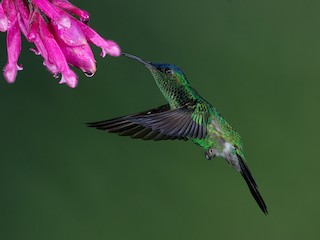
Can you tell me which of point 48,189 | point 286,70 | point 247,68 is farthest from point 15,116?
point 286,70

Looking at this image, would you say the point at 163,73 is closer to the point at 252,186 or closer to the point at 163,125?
the point at 163,125

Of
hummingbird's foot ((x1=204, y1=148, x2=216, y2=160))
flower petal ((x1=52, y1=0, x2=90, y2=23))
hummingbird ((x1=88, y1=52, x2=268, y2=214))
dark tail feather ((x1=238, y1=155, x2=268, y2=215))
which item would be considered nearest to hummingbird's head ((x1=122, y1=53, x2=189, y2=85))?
hummingbird ((x1=88, y1=52, x2=268, y2=214))

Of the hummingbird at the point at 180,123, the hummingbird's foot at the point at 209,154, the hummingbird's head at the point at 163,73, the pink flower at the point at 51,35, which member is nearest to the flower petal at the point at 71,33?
the pink flower at the point at 51,35

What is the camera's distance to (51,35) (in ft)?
3.38

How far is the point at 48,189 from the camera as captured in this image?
115 inches

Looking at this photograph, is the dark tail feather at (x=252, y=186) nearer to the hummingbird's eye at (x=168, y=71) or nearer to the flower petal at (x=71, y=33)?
the hummingbird's eye at (x=168, y=71)

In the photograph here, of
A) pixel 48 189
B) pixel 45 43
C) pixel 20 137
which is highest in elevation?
pixel 45 43

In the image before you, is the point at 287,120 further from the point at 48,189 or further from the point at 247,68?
the point at 48,189

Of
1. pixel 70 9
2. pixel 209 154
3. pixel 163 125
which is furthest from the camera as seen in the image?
pixel 209 154

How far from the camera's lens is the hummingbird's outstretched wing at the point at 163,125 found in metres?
1.34

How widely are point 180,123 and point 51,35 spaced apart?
55 centimetres

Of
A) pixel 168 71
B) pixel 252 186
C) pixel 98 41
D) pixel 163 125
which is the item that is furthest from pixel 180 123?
pixel 98 41

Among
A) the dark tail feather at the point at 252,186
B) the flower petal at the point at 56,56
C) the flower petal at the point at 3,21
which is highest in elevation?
the flower petal at the point at 3,21

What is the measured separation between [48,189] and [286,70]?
1294 millimetres
